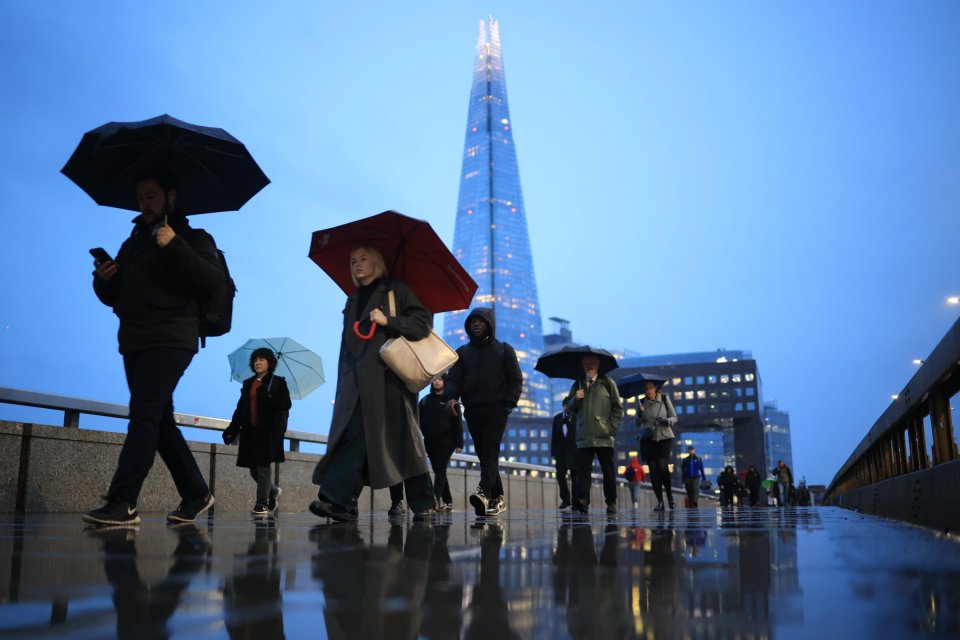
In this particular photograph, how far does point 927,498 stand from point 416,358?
361cm

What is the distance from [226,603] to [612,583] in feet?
3.10

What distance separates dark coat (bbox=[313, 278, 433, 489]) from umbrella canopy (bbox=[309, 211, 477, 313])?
34 centimetres

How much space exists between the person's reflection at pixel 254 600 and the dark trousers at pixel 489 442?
536cm

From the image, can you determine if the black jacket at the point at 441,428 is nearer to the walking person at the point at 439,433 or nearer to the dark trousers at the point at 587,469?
the walking person at the point at 439,433

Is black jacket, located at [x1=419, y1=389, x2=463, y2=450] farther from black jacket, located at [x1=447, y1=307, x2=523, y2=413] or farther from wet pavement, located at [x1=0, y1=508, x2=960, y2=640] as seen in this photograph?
wet pavement, located at [x1=0, y1=508, x2=960, y2=640]

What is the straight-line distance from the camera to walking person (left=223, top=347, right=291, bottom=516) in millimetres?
9172

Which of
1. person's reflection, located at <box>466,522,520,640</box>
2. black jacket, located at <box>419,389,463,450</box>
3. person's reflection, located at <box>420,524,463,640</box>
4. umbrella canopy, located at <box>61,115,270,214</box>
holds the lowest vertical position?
person's reflection, located at <box>420,524,463,640</box>

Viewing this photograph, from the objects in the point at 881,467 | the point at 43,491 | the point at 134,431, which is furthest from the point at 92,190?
the point at 881,467

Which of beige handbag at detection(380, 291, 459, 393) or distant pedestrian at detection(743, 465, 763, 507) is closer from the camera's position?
beige handbag at detection(380, 291, 459, 393)

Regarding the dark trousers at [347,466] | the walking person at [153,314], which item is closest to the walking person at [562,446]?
the dark trousers at [347,466]

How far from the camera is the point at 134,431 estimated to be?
5.37m

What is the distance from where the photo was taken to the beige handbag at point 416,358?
638 centimetres

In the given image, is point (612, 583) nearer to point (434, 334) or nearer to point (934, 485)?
point (934, 485)

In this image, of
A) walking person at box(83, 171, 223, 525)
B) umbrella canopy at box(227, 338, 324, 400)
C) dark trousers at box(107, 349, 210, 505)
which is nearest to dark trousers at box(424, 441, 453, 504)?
umbrella canopy at box(227, 338, 324, 400)
